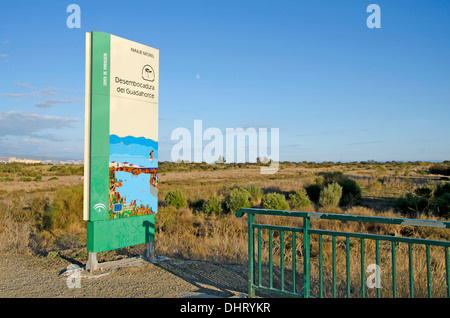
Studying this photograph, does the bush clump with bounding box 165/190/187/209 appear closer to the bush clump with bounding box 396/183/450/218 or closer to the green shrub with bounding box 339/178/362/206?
the green shrub with bounding box 339/178/362/206

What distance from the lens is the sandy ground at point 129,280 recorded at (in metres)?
6.41

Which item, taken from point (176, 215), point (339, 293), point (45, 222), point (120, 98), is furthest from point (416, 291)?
point (45, 222)

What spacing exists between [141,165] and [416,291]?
5999 mm

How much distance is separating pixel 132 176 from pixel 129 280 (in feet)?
7.38

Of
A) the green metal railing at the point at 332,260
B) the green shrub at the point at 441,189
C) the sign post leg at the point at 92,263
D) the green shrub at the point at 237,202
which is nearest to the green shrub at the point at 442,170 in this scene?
the green shrub at the point at 441,189

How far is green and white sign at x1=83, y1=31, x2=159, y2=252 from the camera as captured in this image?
7465 millimetres

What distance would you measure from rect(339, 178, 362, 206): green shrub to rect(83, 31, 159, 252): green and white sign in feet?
58.0

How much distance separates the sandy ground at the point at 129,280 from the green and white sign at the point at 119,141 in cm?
74

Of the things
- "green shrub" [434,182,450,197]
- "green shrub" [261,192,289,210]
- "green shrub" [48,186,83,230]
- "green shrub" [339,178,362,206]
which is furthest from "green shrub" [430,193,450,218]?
"green shrub" [48,186,83,230]

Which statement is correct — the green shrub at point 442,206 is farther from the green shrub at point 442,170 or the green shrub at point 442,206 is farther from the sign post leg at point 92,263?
the green shrub at point 442,170

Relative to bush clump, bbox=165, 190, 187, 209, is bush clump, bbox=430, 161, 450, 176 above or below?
above

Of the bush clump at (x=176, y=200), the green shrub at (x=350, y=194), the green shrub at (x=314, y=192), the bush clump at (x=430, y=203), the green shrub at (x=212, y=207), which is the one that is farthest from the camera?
the green shrub at (x=314, y=192)

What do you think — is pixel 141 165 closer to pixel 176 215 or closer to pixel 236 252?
pixel 236 252

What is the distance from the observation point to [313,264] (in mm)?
9805
